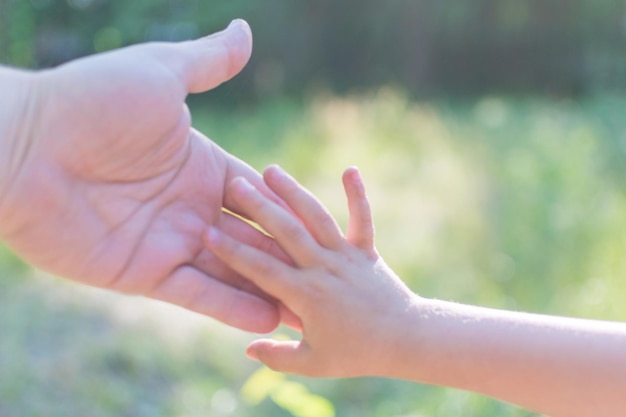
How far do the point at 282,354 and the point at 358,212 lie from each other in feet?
0.84

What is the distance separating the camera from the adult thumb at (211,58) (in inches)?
50.0

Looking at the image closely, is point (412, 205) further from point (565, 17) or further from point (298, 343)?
point (565, 17)

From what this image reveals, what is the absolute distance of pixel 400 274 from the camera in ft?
12.2

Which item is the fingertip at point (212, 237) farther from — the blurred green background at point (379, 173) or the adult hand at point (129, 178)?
the blurred green background at point (379, 173)

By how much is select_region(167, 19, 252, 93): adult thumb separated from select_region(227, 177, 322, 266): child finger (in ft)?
0.55

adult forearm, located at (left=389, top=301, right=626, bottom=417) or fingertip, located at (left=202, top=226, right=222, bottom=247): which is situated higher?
adult forearm, located at (left=389, top=301, right=626, bottom=417)

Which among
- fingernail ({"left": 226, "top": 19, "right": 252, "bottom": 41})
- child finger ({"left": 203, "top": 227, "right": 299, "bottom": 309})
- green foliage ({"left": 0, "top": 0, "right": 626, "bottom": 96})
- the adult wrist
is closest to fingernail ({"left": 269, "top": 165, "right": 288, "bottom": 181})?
child finger ({"left": 203, "top": 227, "right": 299, "bottom": 309})

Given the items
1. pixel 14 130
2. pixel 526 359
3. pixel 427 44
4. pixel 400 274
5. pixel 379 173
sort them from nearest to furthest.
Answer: pixel 14 130 < pixel 526 359 < pixel 400 274 < pixel 379 173 < pixel 427 44

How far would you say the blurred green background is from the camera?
284 centimetres

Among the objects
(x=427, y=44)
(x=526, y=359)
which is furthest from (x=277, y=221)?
(x=427, y=44)

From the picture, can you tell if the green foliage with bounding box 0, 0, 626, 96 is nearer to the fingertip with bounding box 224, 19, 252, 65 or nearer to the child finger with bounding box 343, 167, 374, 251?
the fingertip with bounding box 224, 19, 252, 65

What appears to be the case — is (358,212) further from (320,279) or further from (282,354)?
(282,354)

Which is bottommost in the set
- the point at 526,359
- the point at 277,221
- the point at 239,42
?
the point at 277,221

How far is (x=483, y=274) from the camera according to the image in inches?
150
